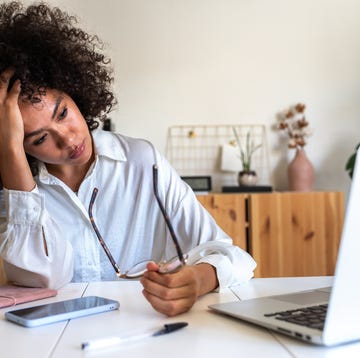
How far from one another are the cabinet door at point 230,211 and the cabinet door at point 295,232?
0.04 metres

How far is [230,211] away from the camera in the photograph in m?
2.45

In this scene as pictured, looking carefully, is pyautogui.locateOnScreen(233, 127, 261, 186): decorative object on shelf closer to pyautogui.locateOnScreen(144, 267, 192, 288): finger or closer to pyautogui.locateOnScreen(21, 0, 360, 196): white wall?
pyautogui.locateOnScreen(21, 0, 360, 196): white wall

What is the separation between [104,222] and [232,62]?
1.68 meters

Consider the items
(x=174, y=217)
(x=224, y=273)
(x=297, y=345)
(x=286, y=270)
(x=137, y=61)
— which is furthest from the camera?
(x=137, y=61)

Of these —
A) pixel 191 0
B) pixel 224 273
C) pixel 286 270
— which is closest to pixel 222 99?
pixel 191 0

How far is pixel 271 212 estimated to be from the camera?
2453mm

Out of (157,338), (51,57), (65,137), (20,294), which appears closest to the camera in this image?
(157,338)

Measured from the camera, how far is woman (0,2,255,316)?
111 centimetres

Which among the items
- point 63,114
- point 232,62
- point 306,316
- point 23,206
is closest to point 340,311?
point 306,316

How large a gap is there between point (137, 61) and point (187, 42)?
29 centimetres

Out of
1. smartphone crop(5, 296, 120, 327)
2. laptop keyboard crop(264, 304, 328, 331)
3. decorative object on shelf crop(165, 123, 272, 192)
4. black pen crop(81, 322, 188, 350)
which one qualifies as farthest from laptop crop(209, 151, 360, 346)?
decorative object on shelf crop(165, 123, 272, 192)

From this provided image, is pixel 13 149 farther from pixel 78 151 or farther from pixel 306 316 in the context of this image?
pixel 306 316

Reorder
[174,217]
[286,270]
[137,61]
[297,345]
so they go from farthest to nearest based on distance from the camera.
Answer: [137,61], [286,270], [174,217], [297,345]

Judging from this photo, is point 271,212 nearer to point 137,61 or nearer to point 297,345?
point 137,61
